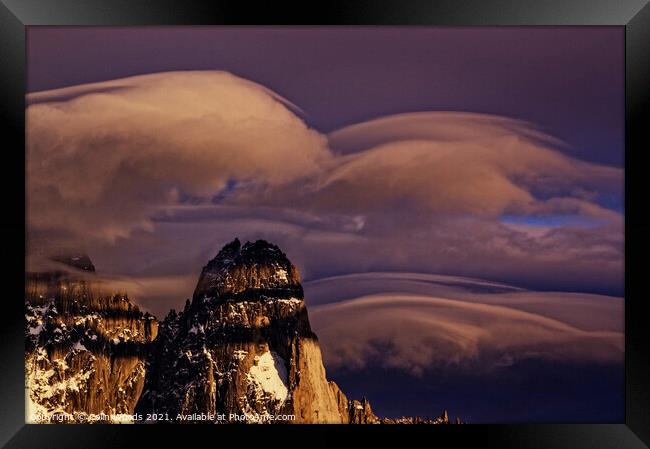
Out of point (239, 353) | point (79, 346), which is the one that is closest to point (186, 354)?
point (239, 353)

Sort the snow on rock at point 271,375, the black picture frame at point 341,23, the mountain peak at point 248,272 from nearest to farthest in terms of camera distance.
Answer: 1. the black picture frame at point 341,23
2. the mountain peak at point 248,272
3. the snow on rock at point 271,375

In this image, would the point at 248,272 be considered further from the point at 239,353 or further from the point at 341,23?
the point at 341,23

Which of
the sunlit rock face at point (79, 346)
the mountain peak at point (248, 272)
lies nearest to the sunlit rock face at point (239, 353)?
the mountain peak at point (248, 272)

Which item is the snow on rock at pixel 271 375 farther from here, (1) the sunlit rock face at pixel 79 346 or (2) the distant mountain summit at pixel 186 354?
(1) the sunlit rock face at pixel 79 346

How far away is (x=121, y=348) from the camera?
638 centimetres

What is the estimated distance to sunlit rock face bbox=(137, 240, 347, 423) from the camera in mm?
6312

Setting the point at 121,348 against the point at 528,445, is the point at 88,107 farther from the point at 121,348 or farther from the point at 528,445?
the point at 528,445

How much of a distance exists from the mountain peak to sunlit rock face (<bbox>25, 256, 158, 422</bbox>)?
613 mm

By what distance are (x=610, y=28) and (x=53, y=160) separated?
480cm

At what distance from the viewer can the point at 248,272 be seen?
623 centimetres

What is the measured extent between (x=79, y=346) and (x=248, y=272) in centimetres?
158

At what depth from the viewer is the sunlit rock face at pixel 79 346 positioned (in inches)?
248

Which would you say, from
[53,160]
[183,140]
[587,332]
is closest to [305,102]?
[183,140]

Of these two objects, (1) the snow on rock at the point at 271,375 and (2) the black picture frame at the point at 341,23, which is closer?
(2) the black picture frame at the point at 341,23
